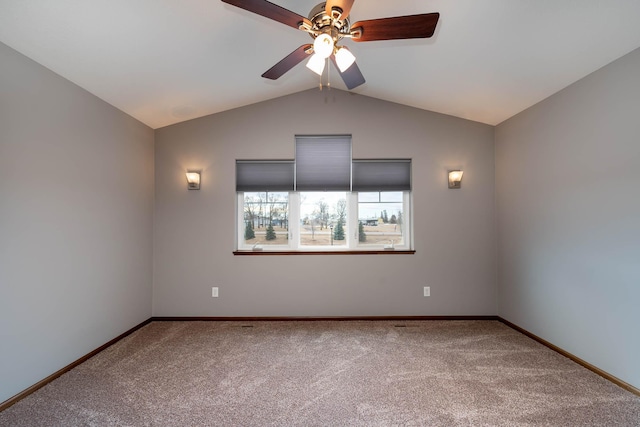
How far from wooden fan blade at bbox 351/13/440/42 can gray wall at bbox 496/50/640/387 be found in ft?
5.98

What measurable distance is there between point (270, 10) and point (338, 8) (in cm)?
36

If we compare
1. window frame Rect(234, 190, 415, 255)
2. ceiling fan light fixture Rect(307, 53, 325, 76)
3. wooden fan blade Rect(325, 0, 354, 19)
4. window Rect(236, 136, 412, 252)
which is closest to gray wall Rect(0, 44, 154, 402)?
window frame Rect(234, 190, 415, 255)

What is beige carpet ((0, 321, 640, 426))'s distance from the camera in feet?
5.98

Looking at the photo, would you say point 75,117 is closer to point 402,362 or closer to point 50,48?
point 50,48

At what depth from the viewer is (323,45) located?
161cm

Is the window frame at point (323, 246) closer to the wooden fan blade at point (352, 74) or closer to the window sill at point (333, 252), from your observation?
the window sill at point (333, 252)

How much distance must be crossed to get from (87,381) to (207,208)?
1.99 metres

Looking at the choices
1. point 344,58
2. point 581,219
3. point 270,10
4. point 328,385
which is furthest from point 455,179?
point 270,10

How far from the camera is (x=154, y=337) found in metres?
3.03

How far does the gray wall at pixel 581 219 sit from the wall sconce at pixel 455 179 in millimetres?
526

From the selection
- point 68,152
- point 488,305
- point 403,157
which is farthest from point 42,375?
point 488,305

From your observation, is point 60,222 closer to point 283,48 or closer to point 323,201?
point 283,48

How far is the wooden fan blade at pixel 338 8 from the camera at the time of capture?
142 cm

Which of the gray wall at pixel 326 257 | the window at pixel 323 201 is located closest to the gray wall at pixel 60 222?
the gray wall at pixel 326 257
